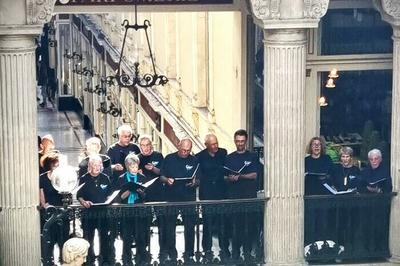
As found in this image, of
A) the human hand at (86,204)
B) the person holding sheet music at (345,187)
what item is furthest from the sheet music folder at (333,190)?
the human hand at (86,204)

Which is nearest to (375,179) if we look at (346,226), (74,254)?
(346,226)

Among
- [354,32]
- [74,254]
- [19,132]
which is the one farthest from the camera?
[354,32]

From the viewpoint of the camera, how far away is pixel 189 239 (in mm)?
20828

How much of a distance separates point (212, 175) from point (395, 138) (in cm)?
240

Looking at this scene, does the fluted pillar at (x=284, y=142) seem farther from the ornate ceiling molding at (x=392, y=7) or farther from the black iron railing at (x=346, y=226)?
the ornate ceiling molding at (x=392, y=7)

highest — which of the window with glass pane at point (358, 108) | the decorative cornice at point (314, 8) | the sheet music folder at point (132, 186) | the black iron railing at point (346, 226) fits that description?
the decorative cornice at point (314, 8)

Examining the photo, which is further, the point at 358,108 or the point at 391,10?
the point at 358,108

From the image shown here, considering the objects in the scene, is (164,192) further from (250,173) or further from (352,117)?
(352,117)

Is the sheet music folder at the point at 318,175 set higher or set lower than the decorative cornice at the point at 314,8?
lower

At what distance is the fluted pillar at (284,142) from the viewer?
67.3 ft

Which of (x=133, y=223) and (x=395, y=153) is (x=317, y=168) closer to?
(x=395, y=153)

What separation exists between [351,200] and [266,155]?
1275 mm

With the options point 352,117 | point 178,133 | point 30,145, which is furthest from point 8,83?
point 178,133

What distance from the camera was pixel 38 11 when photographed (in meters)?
A: 19.8
